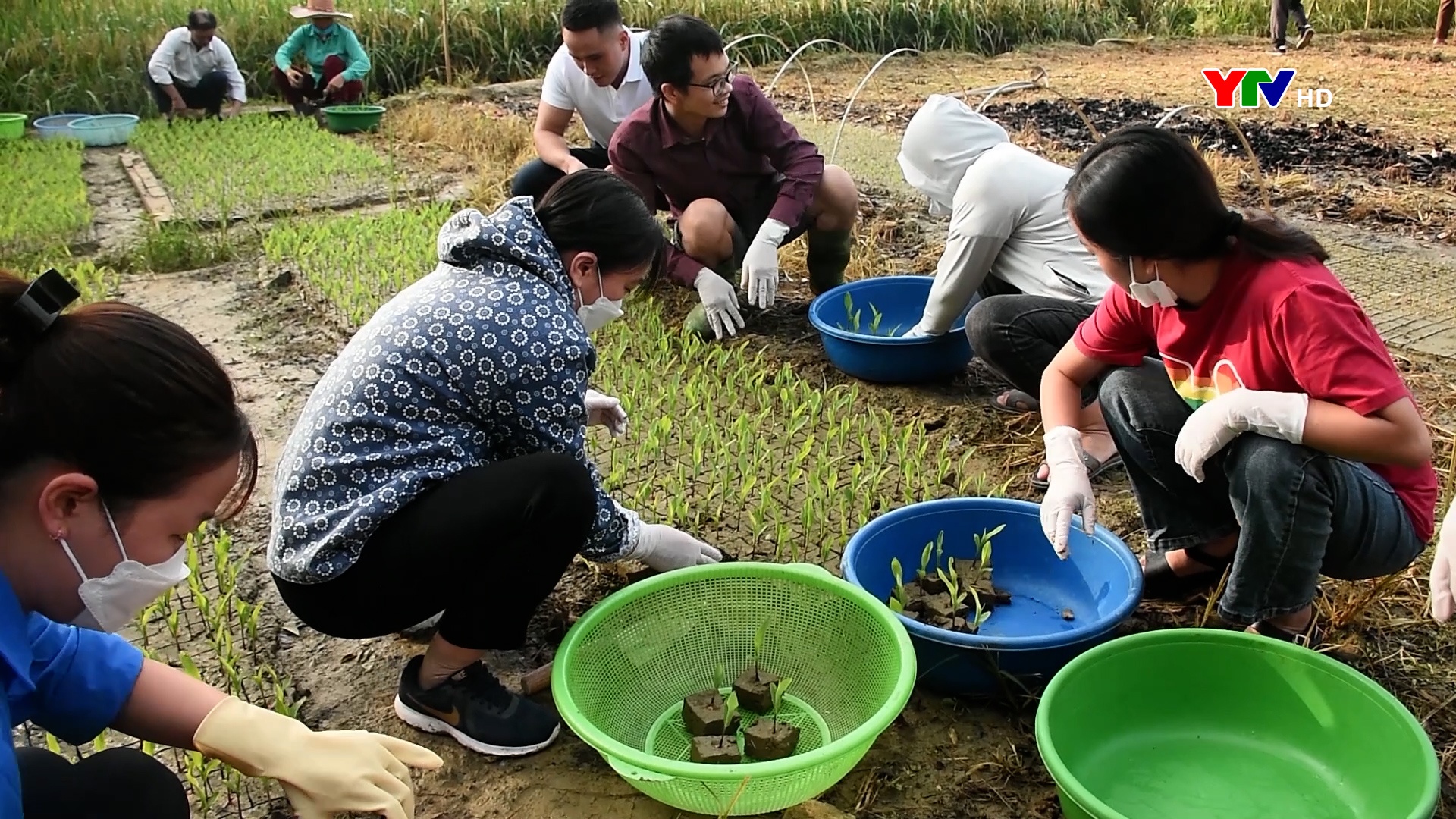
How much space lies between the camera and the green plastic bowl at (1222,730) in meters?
1.71

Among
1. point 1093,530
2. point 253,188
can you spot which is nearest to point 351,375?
point 1093,530

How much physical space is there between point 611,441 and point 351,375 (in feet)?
4.29

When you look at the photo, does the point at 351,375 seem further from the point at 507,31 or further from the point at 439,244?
Result: the point at 507,31

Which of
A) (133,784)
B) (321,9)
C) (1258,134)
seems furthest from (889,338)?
(321,9)

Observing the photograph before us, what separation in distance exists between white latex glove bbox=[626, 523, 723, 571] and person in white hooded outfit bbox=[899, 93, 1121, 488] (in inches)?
40.0

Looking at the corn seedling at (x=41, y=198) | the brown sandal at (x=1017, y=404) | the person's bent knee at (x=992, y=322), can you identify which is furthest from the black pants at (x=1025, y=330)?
the corn seedling at (x=41, y=198)

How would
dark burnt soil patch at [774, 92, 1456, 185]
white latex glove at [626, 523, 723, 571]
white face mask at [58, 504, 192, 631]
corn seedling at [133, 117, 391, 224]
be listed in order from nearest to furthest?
white face mask at [58, 504, 192, 631], white latex glove at [626, 523, 723, 571], corn seedling at [133, 117, 391, 224], dark burnt soil patch at [774, 92, 1456, 185]

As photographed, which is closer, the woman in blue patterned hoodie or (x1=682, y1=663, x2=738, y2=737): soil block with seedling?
the woman in blue patterned hoodie

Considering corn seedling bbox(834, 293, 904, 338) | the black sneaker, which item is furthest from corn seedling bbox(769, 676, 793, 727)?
corn seedling bbox(834, 293, 904, 338)

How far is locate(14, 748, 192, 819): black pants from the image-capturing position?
4.53ft

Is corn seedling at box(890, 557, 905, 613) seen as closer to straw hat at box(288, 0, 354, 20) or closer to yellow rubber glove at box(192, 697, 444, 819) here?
yellow rubber glove at box(192, 697, 444, 819)

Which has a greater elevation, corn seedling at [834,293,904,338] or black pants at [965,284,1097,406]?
black pants at [965,284,1097,406]

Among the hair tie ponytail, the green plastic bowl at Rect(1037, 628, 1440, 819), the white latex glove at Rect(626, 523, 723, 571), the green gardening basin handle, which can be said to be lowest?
the green plastic bowl at Rect(1037, 628, 1440, 819)

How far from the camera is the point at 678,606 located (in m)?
2.07
